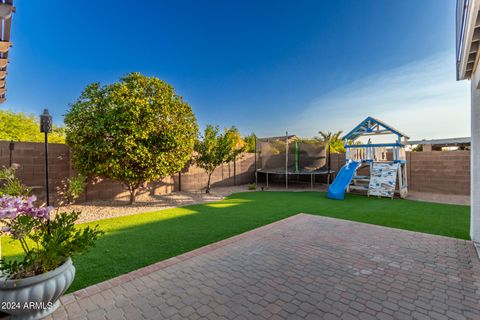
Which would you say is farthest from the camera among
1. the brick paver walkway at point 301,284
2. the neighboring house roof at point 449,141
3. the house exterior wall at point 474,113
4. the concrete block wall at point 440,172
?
the neighboring house roof at point 449,141

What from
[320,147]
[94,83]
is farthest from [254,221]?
[320,147]

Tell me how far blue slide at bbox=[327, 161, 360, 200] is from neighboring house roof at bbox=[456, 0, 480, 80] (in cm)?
490

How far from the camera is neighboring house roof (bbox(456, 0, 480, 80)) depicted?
1981 millimetres

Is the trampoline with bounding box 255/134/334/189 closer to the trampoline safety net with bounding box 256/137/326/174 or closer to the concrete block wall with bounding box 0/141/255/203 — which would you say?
the trampoline safety net with bounding box 256/137/326/174

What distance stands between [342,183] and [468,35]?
647 cm

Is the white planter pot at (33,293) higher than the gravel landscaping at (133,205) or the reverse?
higher

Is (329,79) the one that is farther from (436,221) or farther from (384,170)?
(436,221)

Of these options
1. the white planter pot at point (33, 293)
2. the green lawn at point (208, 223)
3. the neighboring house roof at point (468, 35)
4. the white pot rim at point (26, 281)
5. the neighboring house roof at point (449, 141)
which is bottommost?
the green lawn at point (208, 223)

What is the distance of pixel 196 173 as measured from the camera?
988 cm

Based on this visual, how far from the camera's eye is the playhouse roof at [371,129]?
27.8 feet

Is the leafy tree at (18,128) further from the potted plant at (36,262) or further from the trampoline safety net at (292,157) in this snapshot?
the potted plant at (36,262)

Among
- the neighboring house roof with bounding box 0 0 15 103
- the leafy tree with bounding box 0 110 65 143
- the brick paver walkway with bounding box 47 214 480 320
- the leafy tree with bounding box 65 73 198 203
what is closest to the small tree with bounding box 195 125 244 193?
the leafy tree with bounding box 65 73 198 203

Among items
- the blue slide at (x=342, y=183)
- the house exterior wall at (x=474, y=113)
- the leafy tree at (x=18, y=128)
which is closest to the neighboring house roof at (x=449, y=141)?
the blue slide at (x=342, y=183)

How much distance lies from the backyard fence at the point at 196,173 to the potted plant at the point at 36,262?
17.5 ft
